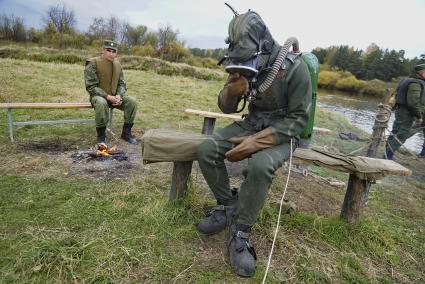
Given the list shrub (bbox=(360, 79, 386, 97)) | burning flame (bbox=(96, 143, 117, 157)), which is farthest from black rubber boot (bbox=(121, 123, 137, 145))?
shrub (bbox=(360, 79, 386, 97))

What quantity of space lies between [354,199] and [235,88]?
1751 millimetres

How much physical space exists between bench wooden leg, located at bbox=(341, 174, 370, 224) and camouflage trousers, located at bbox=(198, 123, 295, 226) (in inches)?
38.1

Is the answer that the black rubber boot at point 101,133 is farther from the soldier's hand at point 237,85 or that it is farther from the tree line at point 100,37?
the tree line at point 100,37

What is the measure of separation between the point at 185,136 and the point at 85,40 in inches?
1547

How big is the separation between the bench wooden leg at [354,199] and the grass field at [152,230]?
0.11 metres

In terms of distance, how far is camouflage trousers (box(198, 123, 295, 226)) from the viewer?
2.43m

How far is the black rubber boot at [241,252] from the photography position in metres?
2.38

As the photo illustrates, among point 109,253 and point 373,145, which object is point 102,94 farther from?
point 373,145

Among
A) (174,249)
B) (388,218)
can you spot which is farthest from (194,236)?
(388,218)

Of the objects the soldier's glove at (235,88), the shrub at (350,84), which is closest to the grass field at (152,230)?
the soldier's glove at (235,88)

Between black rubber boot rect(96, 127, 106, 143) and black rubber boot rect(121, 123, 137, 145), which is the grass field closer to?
black rubber boot rect(96, 127, 106, 143)

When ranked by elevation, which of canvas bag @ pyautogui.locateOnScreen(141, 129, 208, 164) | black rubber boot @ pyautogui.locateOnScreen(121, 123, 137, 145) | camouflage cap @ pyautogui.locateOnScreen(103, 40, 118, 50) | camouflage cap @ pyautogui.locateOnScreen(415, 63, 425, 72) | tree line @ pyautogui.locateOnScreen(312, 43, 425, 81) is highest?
tree line @ pyautogui.locateOnScreen(312, 43, 425, 81)

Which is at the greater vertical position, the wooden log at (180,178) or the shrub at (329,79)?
the shrub at (329,79)

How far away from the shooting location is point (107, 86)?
5.37m
